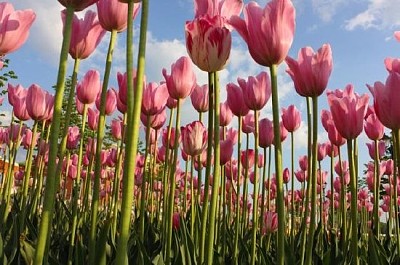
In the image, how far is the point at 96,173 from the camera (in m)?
1.51

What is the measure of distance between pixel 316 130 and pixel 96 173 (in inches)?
30.1

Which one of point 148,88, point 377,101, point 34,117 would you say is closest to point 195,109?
point 148,88

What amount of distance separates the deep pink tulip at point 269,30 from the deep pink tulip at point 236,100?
100 cm

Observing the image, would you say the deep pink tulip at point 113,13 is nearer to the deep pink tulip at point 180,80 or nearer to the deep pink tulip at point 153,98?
the deep pink tulip at point 180,80

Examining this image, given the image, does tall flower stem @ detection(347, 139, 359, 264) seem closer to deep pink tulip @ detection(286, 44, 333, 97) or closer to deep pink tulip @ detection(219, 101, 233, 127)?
deep pink tulip @ detection(286, 44, 333, 97)

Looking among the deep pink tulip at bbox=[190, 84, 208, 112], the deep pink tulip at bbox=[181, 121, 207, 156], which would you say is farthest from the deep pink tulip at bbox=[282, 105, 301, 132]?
the deep pink tulip at bbox=[181, 121, 207, 156]

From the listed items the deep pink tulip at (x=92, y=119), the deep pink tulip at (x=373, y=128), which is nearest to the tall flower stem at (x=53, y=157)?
the deep pink tulip at (x=373, y=128)

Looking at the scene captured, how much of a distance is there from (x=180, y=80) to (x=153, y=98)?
0.99ft

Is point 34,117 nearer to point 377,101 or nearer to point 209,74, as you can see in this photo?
point 209,74

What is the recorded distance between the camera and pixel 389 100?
1719 millimetres

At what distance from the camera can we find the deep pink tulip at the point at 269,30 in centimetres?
143

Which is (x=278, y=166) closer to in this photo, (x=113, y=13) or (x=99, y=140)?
(x=99, y=140)

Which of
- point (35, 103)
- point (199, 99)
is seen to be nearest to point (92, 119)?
point (35, 103)

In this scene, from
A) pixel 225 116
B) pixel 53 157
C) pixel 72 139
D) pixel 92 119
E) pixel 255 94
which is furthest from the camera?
pixel 72 139
